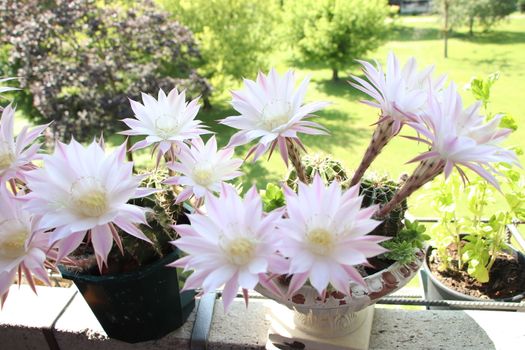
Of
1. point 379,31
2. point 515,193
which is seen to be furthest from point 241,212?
point 379,31

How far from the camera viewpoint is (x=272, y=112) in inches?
26.5

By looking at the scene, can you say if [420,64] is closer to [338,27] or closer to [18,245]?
[338,27]

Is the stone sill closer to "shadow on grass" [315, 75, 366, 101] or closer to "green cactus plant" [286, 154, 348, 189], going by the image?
"green cactus plant" [286, 154, 348, 189]

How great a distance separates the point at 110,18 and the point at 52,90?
2.81 ft

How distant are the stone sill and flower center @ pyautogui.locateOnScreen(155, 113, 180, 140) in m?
0.42

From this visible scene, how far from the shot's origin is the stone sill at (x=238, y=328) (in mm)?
836

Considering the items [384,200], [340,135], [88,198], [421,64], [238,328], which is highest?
[88,198]

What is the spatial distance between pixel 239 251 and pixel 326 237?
0.11m

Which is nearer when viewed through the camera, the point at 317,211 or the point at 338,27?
the point at 317,211

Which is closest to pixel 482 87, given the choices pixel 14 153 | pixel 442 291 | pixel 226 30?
pixel 442 291

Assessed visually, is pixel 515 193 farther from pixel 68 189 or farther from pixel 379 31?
pixel 379 31

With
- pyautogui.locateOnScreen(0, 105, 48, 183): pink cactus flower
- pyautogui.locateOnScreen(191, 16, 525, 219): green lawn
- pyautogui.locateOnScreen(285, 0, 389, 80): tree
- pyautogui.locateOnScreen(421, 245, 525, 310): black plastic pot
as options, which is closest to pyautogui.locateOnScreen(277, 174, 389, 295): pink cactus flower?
pyautogui.locateOnScreen(0, 105, 48, 183): pink cactus flower

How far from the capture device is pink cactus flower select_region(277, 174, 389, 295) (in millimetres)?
522

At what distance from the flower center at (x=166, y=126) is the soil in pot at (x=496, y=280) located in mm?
1177
